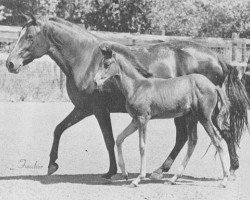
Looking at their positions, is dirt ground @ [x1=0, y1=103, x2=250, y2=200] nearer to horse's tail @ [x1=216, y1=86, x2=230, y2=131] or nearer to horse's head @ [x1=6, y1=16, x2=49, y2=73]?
horse's tail @ [x1=216, y1=86, x2=230, y2=131]

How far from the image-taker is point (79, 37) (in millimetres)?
8188

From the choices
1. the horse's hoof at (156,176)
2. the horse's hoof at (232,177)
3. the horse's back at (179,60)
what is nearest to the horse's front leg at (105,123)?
the horse's hoof at (156,176)

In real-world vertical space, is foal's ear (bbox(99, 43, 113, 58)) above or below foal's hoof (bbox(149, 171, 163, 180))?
above

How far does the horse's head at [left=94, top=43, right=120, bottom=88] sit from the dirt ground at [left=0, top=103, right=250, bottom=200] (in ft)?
4.23

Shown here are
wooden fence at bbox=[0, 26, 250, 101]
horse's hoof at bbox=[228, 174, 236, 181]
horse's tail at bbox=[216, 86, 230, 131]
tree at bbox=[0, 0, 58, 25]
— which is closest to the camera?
horse's tail at bbox=[216, 86, 230, 131]

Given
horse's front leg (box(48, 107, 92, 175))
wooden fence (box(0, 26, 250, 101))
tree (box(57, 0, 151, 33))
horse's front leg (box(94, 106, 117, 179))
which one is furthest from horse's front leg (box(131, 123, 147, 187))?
tree (box(57, 0, 151, 33))

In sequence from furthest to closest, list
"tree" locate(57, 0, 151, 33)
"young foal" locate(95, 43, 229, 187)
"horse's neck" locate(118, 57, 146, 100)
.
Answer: "tree" locate(57, 0, 151, 33), "horse's neck" locate(118, 57, 146, 100), "young foal" locate(95, 43, 229, 187)

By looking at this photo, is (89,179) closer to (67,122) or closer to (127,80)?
(67,122)

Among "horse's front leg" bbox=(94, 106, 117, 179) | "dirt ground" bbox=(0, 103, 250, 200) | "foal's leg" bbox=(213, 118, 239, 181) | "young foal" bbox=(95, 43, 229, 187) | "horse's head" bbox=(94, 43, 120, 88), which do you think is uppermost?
"horse's head" bbox=(94, 43, 120, 88)

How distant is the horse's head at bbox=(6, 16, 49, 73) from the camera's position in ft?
26.2

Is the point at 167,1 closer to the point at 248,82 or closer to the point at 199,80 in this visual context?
the point at 248,82

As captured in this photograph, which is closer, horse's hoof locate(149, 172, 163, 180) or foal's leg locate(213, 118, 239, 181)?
horse's hoof locate(149, 172, 163, 180)

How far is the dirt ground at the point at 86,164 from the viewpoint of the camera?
711cm

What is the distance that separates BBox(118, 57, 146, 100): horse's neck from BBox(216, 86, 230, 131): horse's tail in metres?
1.00
